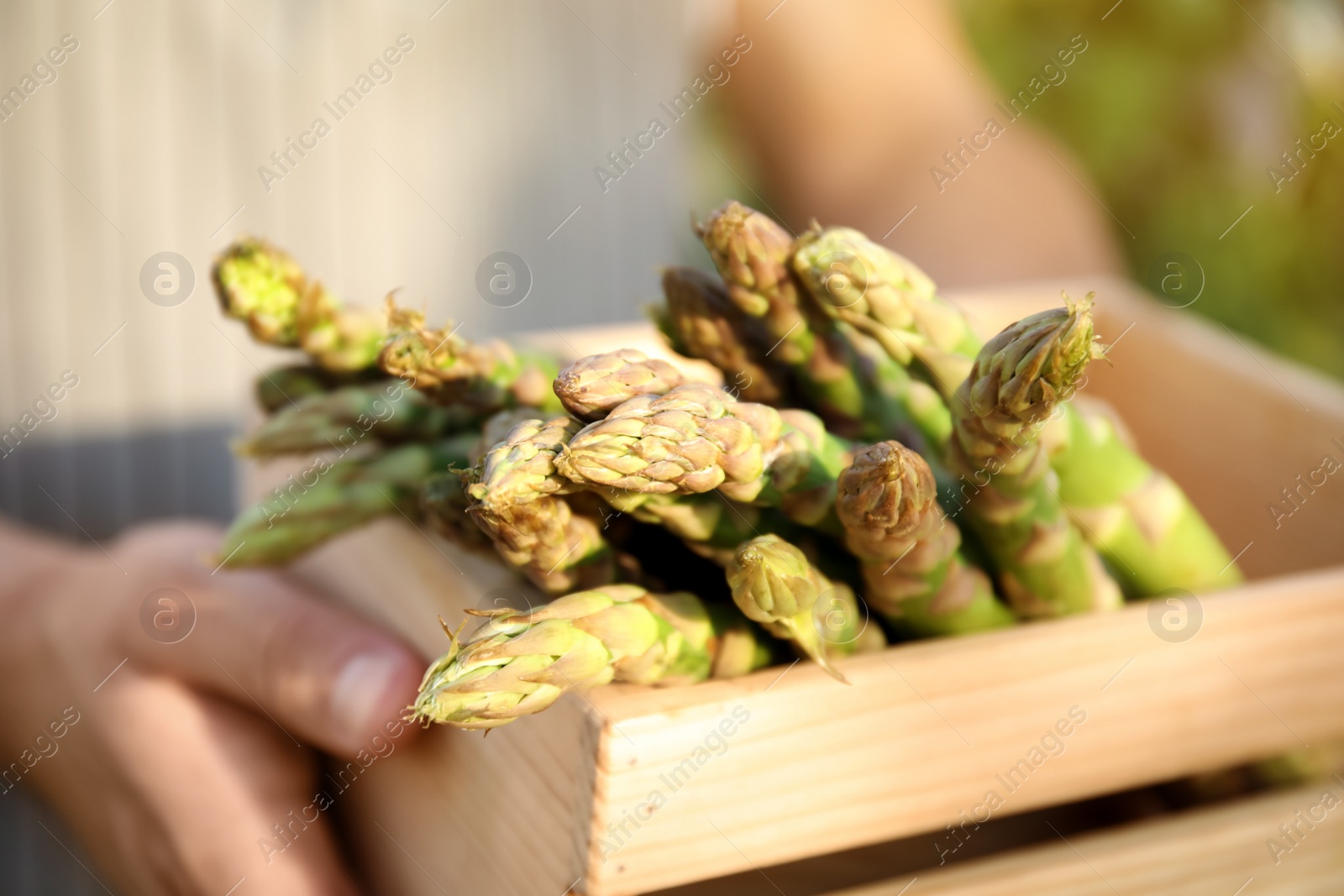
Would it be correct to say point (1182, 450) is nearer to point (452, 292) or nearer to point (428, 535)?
point (428, 535)

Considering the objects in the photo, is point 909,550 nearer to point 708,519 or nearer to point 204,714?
point 708,519

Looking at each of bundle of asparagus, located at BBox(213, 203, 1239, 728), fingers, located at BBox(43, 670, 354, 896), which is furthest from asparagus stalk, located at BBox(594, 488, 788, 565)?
fingers, located at BBox(43, 670, 354, 896)

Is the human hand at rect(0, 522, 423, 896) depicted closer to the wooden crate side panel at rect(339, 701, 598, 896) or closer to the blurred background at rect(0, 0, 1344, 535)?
the wooden crate side panel at rect(339, 701, 598, 896)

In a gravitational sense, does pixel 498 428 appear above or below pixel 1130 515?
above

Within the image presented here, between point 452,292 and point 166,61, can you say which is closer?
point 166,61

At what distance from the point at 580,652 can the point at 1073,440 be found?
0.81 ft

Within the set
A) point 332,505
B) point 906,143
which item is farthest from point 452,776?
point 906,143

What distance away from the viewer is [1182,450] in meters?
0.76

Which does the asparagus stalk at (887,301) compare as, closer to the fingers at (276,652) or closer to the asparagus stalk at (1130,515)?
the asparagus stalk at (1130,515)

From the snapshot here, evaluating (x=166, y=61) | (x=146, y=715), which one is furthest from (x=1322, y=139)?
(x=146, y=715)

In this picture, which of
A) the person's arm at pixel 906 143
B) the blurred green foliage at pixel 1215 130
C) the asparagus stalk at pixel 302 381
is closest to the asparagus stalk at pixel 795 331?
the asparagus stalk at pixel 302 381

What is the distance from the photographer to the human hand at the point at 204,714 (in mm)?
530

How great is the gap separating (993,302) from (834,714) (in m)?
0.46

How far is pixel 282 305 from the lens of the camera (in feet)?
1.64
